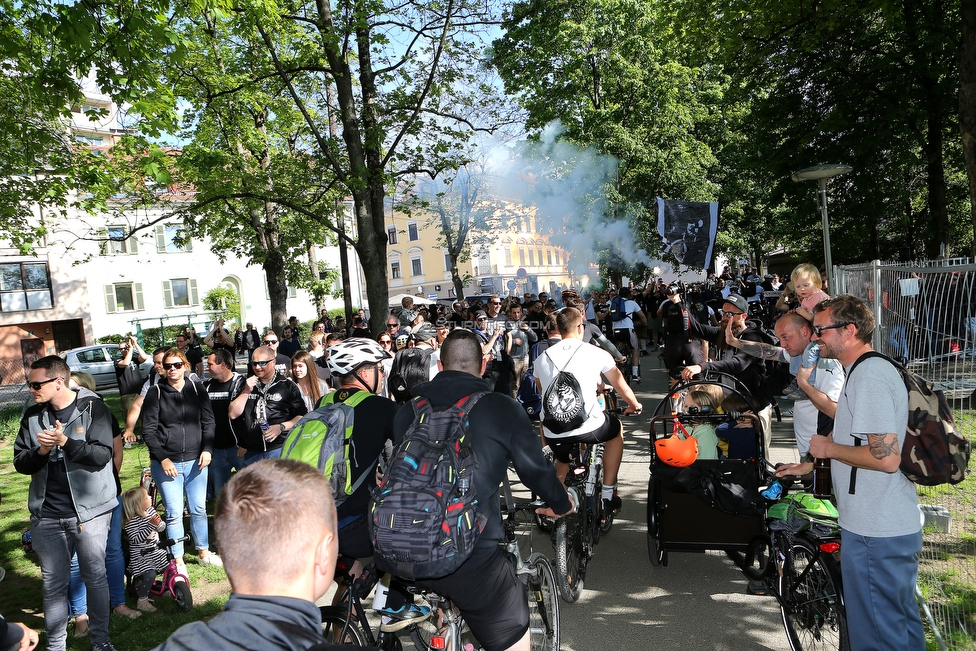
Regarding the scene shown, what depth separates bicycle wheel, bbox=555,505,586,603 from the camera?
4289 mm

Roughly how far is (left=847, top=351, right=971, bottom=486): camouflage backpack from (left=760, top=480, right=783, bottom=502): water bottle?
1.20 meters

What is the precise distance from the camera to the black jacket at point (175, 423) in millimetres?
5371

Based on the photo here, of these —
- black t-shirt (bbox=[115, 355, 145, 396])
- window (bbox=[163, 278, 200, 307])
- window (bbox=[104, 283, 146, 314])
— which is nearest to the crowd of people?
black t-shirt (bbox=[115, 355, 145, 396])

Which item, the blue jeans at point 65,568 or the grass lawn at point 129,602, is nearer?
the blue jeans at point 65,568

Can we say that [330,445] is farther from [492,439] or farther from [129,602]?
[129,602]

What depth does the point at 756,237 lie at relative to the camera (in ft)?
120

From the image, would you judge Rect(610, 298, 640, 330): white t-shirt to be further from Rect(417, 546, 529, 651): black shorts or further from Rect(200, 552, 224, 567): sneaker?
Rect(417, 546, 529, 651): black shorts

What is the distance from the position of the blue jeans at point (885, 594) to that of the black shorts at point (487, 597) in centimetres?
145

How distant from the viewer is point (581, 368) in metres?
4.73

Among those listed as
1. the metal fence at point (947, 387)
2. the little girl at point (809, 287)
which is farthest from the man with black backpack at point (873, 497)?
the little girl at point (809, 287)

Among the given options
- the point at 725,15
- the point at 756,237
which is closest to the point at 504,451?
the point at 725,15

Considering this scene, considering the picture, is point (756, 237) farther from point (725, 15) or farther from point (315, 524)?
point (315, 524)

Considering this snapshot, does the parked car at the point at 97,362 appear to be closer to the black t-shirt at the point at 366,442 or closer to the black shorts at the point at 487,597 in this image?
the black t-shirt at the point at 366,442

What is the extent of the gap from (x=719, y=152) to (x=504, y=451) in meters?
32.2
